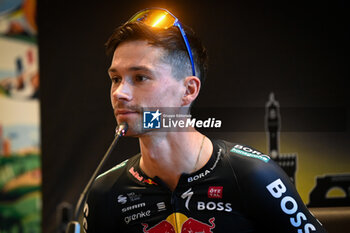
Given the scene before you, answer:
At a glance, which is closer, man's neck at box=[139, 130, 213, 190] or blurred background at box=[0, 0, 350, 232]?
man's neck at box=[139, 130, 213, 190]

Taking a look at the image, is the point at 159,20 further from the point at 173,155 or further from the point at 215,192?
the point at 215,192

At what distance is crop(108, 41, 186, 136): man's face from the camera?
106 centimetres

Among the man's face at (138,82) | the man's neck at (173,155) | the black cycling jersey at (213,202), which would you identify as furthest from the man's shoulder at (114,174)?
the man's face at (138,82)

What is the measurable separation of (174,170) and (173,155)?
0.05 metres

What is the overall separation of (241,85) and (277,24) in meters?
0.25

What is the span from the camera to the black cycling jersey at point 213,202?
43.0 inches

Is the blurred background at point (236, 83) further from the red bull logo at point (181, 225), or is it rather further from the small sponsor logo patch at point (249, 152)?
the red bull logo at point (181, 225)

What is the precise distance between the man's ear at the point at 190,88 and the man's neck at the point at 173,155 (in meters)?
0.10

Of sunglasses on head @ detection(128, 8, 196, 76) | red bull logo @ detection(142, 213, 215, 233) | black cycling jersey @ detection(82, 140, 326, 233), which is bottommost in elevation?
red bull logo @ detection(142, 213, 215, 233)

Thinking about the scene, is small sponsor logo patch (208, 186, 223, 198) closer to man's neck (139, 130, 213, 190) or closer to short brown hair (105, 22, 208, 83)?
man's neck (139, 130, 213, 190)

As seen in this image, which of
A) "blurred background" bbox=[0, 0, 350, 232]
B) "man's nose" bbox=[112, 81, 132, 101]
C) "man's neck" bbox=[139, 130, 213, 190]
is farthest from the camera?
"blurred background" bbox=[0, 0, 350, 232]

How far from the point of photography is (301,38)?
137cm

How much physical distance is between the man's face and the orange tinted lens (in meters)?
0.07

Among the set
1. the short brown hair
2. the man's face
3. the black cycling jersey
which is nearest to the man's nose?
the man's face
